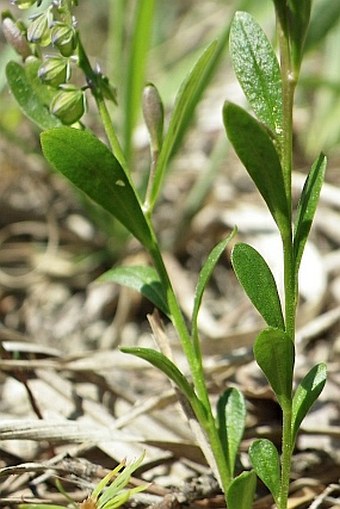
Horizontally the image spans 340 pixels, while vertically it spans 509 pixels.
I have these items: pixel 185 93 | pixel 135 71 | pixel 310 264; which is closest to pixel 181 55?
pixel 135 71

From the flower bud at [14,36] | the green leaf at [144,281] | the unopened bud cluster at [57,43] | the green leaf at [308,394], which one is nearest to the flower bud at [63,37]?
the unopened bud cluster at [57,43]

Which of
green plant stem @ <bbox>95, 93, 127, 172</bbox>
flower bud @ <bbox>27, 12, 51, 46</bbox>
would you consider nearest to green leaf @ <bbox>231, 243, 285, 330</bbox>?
green plant stem @ <bbox>95, 93, 127, 172</bbox>

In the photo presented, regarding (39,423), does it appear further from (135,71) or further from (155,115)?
(135,71)

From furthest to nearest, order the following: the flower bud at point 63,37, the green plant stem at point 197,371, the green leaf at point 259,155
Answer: the green plant stem at point 197,371, the flower bud at point 63,37, the green leaf at point 259,155

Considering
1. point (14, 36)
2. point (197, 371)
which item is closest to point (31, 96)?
point (14, 36)

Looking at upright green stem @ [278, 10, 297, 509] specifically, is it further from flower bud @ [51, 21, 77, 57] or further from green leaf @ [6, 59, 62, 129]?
green leaf @ [6, 59, 62, 129]

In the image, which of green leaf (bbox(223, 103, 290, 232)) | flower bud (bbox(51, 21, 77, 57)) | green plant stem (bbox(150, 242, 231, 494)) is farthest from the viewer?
green plant stem (bbox(150, 242, 231, 494))

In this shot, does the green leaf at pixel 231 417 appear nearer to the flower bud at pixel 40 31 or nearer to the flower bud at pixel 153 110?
the flower bud at pixel 153 110

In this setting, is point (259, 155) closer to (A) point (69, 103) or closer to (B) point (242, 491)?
(A) point (69, 103)

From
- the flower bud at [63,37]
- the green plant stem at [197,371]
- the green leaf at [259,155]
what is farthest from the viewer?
the green plant stem at [197,371]
